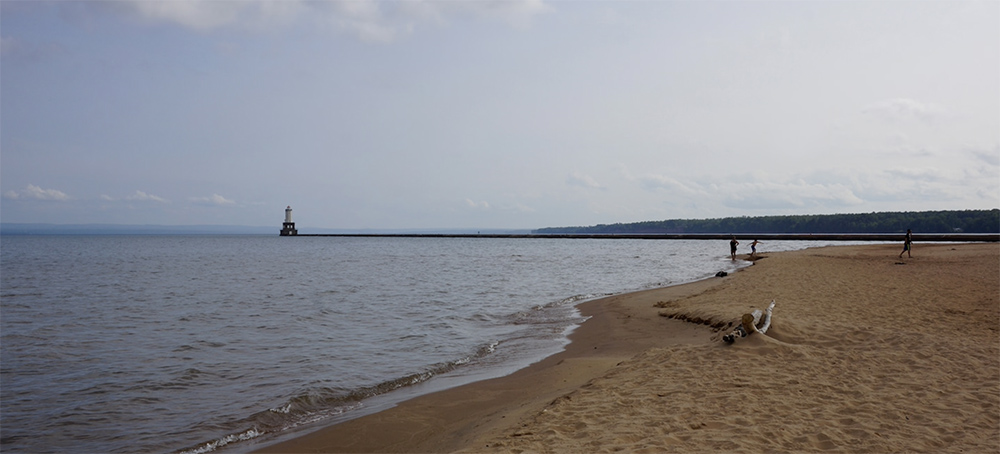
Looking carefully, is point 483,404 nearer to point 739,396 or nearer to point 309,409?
point 309,409

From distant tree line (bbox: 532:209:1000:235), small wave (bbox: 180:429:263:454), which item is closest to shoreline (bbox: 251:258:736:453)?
small wave (bbox: 180:429:263:454)

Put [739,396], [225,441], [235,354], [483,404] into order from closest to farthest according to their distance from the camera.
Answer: [739,396] < [225,441] < [483,404] < [235,354]

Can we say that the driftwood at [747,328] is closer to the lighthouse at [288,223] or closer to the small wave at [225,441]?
the small wave at [225,441]

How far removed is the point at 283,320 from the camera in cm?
1659

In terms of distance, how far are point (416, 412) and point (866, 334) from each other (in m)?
8.02

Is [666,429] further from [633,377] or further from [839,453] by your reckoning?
[633,377]

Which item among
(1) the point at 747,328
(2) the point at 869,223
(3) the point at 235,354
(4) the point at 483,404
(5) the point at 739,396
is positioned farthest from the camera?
(2) the point at 869,223

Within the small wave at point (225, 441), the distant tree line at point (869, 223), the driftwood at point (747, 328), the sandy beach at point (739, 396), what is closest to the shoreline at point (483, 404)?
the sandy beach at point (739, 396)

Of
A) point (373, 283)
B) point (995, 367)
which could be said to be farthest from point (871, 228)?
point (995, 367)

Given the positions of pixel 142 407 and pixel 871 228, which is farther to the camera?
pixel 871 228

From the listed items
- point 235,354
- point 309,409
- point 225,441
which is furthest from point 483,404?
point 235,354

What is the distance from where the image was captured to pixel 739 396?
264 inches

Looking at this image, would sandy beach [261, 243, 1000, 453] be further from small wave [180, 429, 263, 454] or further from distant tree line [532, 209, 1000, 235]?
distant tree line [532, 209, 1000, 235]

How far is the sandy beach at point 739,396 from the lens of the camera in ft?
18.1
